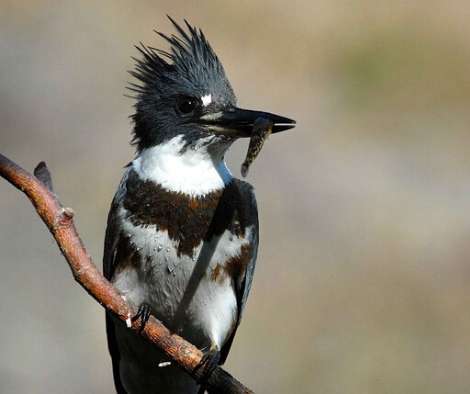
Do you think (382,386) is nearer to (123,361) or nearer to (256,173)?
(256,173)

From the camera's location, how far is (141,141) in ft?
12.8

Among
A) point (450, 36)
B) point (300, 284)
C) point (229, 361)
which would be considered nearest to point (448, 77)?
point (450, 36)

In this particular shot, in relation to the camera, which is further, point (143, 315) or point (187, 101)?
point (187, 101)

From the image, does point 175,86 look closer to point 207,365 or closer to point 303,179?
point 207,365

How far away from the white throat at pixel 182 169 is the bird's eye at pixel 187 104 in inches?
4.4

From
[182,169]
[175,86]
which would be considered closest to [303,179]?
[175,86]

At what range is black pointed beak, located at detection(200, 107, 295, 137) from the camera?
3.42 metres

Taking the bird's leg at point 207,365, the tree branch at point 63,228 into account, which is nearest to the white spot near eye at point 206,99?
the bird's leg at point 207,365

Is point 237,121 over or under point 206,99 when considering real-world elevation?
under

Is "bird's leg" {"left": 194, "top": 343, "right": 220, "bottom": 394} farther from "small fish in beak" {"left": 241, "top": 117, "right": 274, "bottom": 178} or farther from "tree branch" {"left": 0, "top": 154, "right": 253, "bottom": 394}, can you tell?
"small fish in beak" {"left": 241, "top": 117, "right": 274, "bottom": 178}

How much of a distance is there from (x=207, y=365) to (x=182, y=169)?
63 cm

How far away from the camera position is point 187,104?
3787 mm

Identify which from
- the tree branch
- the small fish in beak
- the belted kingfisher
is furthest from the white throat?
the tree branch

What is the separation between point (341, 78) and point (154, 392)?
5.25 metres
